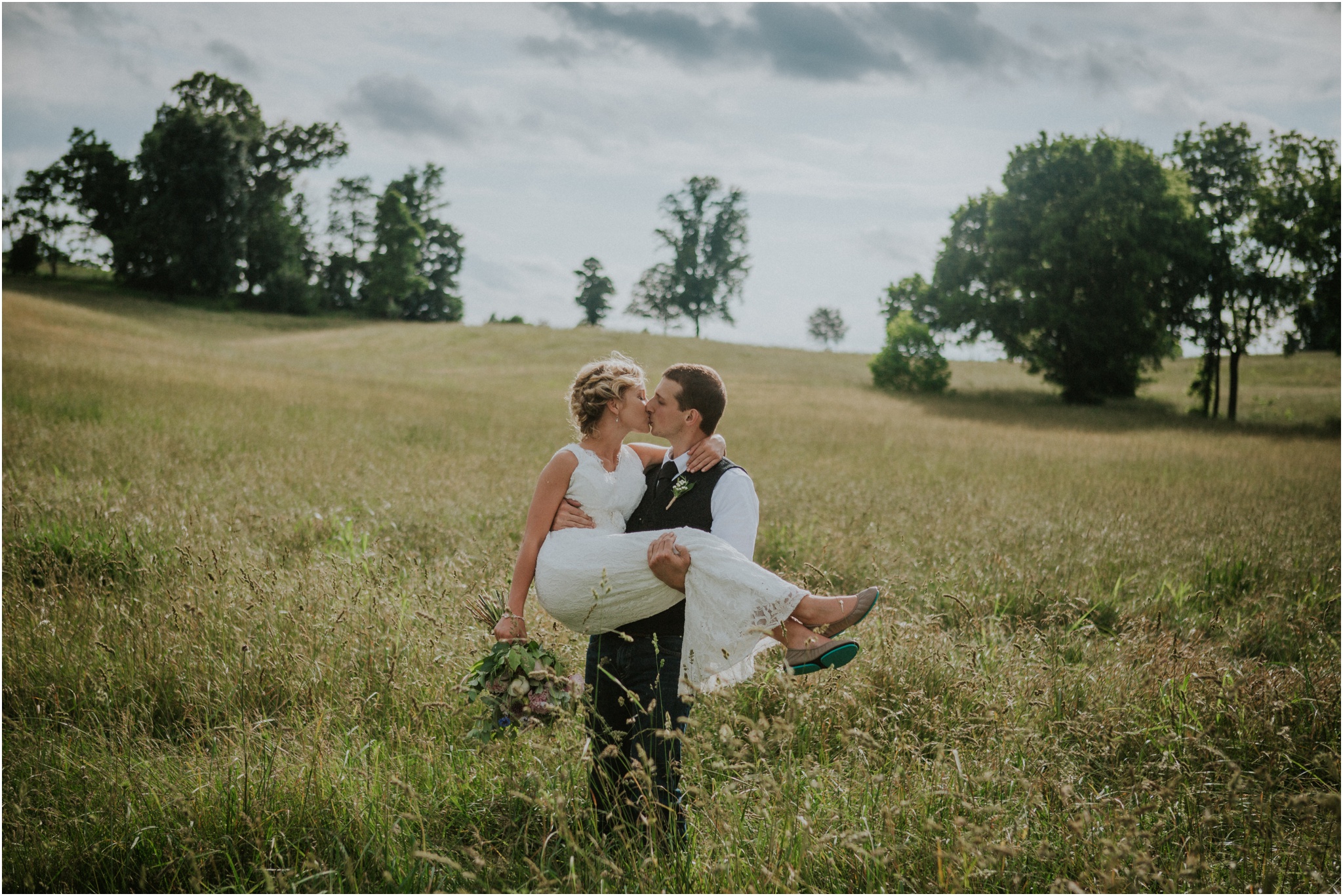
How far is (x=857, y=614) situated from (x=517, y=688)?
130cm

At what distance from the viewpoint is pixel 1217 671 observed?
4.07 meters

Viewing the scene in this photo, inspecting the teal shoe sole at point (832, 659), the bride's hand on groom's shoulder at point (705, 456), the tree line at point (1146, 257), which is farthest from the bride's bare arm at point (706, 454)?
the tree line at point (1146, 257)

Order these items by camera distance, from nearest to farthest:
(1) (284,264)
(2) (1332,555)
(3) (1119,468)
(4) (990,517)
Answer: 1. (2) (1332,555)
2. (4) (990,517)
3. (3) (1119,468)
4. (1) (284,264)

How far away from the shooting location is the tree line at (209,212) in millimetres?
56000

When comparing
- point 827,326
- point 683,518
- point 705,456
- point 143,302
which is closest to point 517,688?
point 683,518

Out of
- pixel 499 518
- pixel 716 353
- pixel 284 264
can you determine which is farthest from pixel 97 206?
pixel 499 518

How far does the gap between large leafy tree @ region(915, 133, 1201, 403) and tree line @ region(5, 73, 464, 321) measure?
175ft

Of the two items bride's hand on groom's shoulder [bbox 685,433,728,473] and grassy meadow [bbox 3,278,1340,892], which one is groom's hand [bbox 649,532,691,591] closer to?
bride's hand on groom's shoulder [bbox 685,433,728,473]

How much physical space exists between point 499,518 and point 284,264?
6538 centimetres

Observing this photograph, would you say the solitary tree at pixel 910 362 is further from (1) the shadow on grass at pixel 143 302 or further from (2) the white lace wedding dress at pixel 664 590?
(1) the shadow on grass at pixel 143 302

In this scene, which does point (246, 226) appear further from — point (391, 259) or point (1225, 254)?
point (1225, 254)

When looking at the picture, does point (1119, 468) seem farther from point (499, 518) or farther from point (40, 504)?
point (40, 504)

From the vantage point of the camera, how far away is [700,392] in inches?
117

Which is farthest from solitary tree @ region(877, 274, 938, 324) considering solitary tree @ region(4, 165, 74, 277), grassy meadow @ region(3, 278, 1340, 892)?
solitary tree @ region(4, 165, 74, 277)
